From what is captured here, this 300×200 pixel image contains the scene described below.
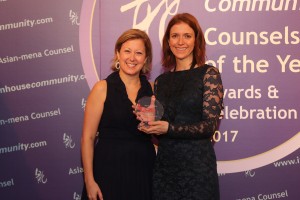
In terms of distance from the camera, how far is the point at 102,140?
8.20 feet

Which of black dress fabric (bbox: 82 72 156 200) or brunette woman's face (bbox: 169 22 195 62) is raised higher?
brunette woman's face (bbox: 169 22 195 62)

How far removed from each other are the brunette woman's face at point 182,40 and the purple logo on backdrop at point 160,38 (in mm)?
745

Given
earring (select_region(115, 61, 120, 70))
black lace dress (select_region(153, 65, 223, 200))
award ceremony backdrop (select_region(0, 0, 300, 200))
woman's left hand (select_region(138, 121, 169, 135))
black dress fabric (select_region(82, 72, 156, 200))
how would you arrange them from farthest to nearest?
award ceremony backdrop (select_region(0, 0, 300, 200))
earring (select_region(115, 61, 120, 70))
black dress fabric (select_region(82, 72, 156, 200))
black lace dress (select_region(153, 65, 223, 200))
woman's left hand (select_region(138, 121, 169, 135))

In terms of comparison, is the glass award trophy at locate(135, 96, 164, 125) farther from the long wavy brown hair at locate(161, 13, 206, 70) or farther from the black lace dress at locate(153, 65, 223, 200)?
the long wavy brown hair at locate(161, 13, 206, 70)

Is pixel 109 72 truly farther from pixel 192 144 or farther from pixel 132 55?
pixel 192 144

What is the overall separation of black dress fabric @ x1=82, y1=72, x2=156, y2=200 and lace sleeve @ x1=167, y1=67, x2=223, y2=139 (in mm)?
313

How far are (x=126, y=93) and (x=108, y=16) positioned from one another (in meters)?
0.99

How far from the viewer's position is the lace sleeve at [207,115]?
2.27 metres

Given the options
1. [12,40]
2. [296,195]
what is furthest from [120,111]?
[296,195]

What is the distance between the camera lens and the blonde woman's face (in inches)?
98.4

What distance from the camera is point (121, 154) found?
8.00 feet

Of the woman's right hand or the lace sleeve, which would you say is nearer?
the lace sleeve

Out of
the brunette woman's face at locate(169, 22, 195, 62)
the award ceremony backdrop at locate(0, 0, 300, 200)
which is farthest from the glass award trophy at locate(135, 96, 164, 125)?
the award ceremony backdrop at locate(0, 0, 300, 200)

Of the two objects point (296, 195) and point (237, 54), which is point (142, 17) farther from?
point (296, 195)
